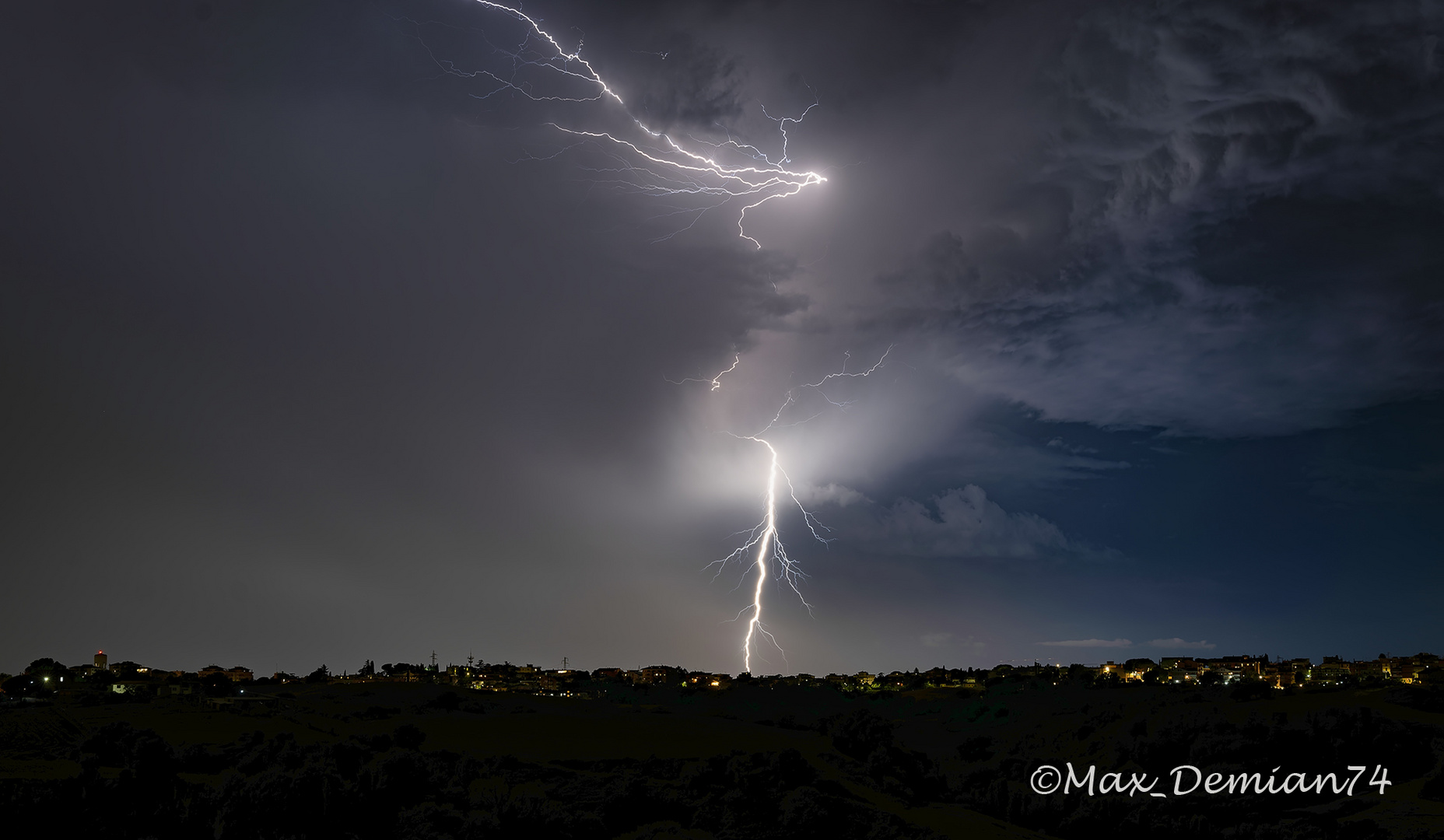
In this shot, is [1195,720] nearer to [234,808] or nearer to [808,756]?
[808,756]

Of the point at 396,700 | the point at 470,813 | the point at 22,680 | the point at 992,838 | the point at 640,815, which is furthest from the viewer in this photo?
the point at 22,680

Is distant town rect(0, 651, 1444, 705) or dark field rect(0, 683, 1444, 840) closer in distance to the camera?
dark field rect(0, 683, 1444, 840)

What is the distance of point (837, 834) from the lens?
10.5m

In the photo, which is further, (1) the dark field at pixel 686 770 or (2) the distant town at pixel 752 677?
(2) the distant town at pixel 752 677

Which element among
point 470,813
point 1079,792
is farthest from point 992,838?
point 470,813

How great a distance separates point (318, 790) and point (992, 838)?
29.5ft

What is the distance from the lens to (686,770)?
12969 mm

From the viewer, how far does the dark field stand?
9602 mm

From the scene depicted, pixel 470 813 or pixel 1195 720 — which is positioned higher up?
pixel 1195 720

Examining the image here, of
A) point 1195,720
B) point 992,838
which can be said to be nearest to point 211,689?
point 992,838

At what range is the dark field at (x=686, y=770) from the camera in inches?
378

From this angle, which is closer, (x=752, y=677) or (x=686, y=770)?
(x=686, y=770)

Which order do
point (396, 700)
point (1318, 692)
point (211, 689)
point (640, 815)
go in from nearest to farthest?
point (640, 815) → point (1318, 692) → point (396, 700) → point (211, 689)

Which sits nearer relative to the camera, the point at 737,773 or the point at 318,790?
the point at 318,790
